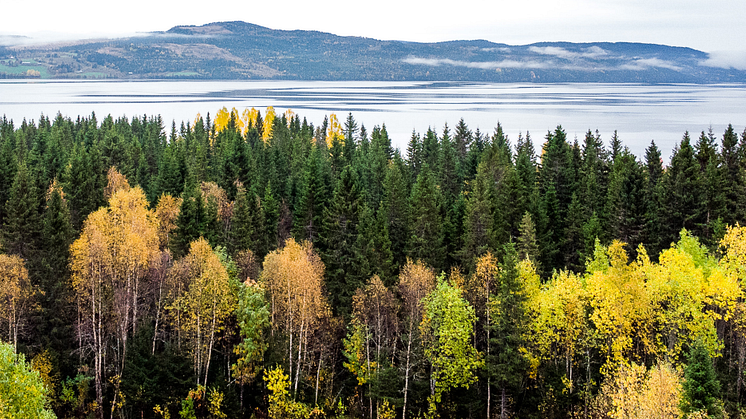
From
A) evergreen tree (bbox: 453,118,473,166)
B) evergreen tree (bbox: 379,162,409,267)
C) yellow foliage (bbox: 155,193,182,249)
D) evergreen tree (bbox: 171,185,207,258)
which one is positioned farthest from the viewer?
evergreen tree (bbox: 453,118,473,166)

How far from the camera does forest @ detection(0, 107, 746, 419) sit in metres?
34.6

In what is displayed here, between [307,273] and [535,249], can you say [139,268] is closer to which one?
[307,273]

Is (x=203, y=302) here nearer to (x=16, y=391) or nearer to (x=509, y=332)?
(x=16, y=391)

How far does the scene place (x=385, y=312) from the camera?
39.6m

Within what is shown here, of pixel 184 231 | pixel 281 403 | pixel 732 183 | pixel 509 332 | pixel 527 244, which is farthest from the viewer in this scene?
pixel 732 183

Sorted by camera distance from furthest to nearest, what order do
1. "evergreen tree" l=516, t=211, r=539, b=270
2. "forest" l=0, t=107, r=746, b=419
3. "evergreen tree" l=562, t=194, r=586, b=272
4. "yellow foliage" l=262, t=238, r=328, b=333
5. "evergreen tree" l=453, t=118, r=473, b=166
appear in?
"evergreen tree" l=453, t=118, r=473, b=166 < "evergreen tree" l=562, t=194, r=586, b=272 < "evergreen tree" l=516, t=211, r=539, b=270 < "yellow foliage" l=262, t=238, r=328, b=333 < "forest" l=0, t=107, r=746, b=419

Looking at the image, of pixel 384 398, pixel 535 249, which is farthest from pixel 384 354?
pixel 535 249

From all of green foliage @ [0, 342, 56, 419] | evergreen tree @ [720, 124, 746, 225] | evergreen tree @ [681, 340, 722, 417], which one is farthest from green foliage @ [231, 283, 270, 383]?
evergreen tree @ [720, 124, 746, 225]

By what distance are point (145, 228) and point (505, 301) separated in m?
27.5

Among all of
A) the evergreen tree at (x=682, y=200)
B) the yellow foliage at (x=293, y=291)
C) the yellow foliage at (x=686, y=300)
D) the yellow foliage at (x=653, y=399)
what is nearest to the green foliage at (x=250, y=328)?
the yellow foliage at (x=293, y=291)

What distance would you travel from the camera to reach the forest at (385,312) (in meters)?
34.6

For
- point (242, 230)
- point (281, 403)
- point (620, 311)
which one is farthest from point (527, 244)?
point (242, 230)

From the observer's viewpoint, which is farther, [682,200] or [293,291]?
[682,200]

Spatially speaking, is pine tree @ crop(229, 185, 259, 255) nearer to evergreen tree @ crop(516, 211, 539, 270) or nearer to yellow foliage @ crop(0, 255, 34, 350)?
yellow foliage @ crop(0, 255, 34, 350)
